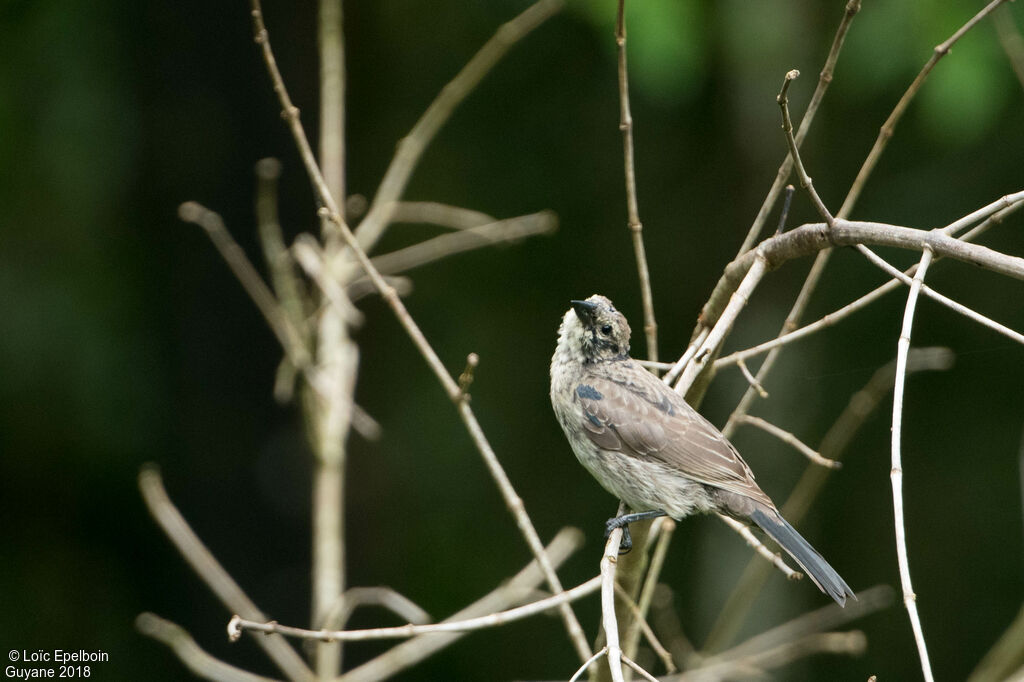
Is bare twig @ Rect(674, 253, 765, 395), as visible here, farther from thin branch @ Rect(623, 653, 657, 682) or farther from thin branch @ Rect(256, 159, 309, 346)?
thin branch @ Rect(256, 159, 309, 346)

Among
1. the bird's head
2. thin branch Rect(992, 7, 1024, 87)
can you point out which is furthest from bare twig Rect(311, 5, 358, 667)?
thin branch Rect(992, 7, 1024, 87)

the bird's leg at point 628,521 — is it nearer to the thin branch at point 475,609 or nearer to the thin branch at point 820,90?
the thin branch at point 475,609

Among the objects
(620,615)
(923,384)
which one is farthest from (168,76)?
(923,384)

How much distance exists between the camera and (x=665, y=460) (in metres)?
3.37

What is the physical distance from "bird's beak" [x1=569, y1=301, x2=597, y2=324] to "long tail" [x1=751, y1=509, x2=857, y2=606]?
937 millimetres

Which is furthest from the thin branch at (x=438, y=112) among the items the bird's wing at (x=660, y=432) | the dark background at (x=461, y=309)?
the bird's wing at (x=660, y=432)

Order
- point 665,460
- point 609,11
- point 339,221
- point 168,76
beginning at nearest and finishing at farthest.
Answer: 1. point 339,221
2. point 665,460
3. point 609,11
4. point 168,76

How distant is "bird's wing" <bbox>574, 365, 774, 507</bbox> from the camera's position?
333 centimetres

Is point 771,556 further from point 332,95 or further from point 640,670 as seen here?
point 332,95

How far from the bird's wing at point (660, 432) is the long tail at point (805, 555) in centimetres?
10

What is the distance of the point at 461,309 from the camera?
22.9 feet

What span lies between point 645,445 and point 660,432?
0.07m

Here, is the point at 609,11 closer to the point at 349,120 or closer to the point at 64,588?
the point at 349,120

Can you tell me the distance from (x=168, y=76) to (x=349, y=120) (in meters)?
1.31
